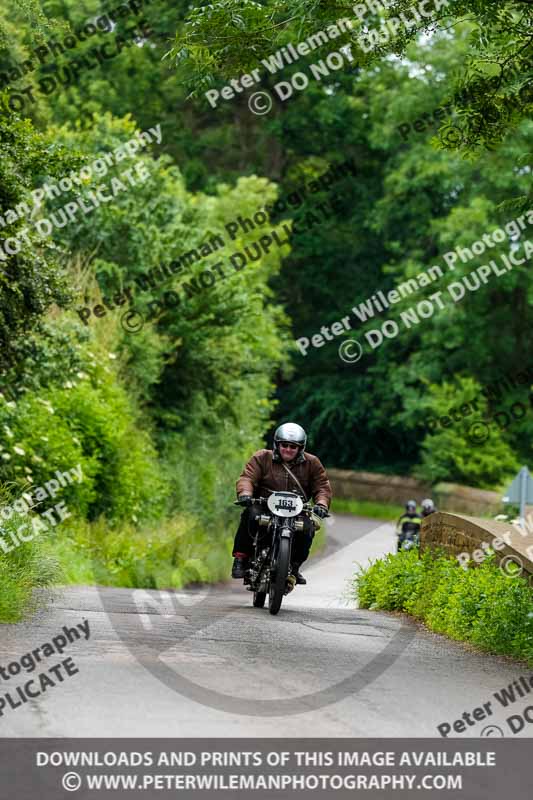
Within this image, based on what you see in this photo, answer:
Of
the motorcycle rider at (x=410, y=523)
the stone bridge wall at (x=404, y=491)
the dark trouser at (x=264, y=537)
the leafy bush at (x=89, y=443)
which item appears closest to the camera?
the dark trouser at (x=264, y=537)

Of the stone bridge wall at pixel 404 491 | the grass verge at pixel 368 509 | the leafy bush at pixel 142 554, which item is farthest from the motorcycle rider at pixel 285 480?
the grass verge at pixel 368 509

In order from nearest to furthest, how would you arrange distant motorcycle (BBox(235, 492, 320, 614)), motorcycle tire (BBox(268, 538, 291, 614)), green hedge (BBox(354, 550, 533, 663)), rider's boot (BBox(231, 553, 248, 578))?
green hedge (BBox(354, 550, 533, 663))
motorcycle tire (BBox(268, 538, 291, 614))
distant motorcycle (BBox(235, 492, 320, 614))
rider's boot (BBox(231, 553, 248, 578))

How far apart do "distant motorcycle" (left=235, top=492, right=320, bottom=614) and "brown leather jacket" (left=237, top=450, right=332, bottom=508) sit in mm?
271

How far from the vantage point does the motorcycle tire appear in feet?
42.2

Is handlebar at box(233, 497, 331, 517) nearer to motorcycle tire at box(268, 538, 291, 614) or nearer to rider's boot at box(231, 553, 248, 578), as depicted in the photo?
motorcycle tire at box(268, 538, 291, 614)

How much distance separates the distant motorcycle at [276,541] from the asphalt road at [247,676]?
11.8 inches

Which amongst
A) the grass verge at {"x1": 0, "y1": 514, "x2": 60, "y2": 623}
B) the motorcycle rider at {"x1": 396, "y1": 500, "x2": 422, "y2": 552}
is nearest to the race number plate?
the grass verge at {"x1": 0, "y1": 514, "x2": 60, "y2": 623}

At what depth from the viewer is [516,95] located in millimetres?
12469

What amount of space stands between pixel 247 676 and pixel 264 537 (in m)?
5.17

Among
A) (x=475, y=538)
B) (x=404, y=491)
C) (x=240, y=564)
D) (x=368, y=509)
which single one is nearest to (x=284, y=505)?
(x=240, y=564)

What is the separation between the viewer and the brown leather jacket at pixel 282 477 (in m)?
13.8

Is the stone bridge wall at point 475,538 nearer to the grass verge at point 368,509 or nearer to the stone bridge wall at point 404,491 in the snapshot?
the stone bridge wall at point 404,491

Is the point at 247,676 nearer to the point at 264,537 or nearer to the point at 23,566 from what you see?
the point at 264,537
